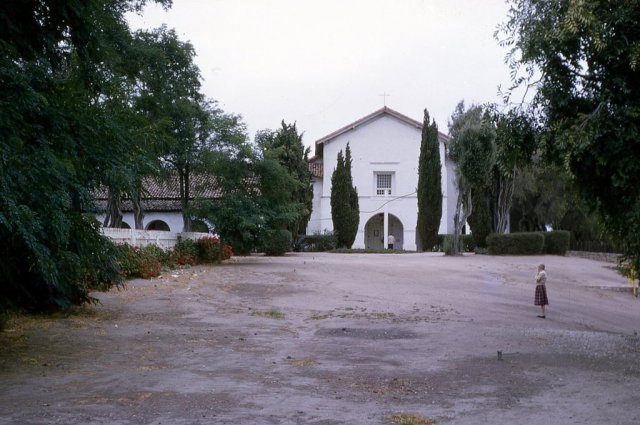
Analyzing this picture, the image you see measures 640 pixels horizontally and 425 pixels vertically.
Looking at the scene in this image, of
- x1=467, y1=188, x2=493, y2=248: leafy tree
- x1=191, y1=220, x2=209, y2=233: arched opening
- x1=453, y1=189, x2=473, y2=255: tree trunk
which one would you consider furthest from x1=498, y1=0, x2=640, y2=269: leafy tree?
x1=467, y1=188, x2=493, y2=248: leafy tree

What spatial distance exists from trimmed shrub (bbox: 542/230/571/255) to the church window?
13666mm

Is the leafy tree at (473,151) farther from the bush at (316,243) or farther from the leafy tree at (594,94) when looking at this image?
the leafy tree at (594,94)

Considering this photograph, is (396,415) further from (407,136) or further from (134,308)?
(407,136)

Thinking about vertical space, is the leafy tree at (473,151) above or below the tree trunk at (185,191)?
above

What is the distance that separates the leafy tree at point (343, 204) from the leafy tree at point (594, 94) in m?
35.5

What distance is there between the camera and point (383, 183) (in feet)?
160

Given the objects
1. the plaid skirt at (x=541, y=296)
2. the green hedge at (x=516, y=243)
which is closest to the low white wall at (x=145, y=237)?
the plaid skirt at (x=541, y=296)

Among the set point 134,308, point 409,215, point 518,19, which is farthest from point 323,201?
point 518,19

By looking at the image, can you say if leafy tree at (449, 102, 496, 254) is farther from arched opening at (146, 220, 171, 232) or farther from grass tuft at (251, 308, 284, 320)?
arched opening at (146, 220, 171, 232)

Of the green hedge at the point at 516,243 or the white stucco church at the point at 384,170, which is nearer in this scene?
the green hedge at the point at 516,243

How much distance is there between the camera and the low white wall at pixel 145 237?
1941 cm

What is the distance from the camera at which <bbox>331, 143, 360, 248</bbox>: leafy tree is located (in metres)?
46.2

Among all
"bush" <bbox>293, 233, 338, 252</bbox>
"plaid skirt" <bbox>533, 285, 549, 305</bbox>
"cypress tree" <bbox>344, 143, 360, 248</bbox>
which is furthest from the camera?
"cypress tree" <bbox>344, 143, 360, 248</bbox>

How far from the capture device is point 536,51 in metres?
9.95
